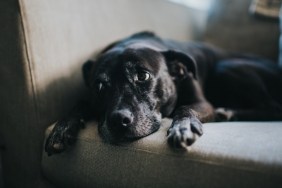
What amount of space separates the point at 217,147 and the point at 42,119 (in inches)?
30.2

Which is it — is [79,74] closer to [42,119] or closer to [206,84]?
[42,119]

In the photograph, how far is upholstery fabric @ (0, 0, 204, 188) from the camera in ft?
4.63

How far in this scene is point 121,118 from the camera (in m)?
1.24

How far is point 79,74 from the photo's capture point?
1721 millimetres

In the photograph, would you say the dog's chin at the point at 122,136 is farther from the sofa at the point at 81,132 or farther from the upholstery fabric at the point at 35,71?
the upholstery fabric at the point at 35,71

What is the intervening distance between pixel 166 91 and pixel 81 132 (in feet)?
1.38

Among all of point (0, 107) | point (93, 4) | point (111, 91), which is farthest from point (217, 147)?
point (93, 4)

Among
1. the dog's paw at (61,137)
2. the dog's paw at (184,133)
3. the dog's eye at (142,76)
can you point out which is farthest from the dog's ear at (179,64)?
the dog's paw at (61,137)

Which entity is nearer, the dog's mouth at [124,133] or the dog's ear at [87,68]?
the dog's mouth at [124,133]

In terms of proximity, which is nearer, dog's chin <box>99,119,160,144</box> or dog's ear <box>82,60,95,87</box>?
dog's chin <box>99,119,160,144</box>

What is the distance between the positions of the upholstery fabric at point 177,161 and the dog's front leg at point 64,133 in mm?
29

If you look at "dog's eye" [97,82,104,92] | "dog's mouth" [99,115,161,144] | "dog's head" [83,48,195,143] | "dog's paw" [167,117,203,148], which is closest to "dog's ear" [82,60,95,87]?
"dog's head" [83,48,195,143]

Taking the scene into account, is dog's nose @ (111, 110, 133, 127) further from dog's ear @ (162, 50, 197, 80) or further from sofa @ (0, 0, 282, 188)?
dog's ear @ (162, 50, 197, 80)

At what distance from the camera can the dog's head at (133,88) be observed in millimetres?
1266
